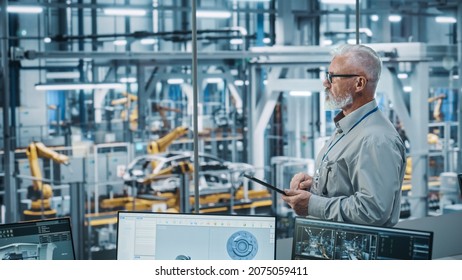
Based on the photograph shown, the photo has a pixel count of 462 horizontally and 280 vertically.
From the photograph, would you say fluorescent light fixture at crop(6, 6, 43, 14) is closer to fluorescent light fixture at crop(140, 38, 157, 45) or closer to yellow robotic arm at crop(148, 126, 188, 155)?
yellow robotic arm at crop(148, 126, 188, 155)

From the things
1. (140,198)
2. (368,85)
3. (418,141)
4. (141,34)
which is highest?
(141,34)

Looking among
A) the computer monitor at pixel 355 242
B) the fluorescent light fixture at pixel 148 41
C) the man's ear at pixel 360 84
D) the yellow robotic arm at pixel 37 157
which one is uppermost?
the fluorescent light fixture at pixel 148 41

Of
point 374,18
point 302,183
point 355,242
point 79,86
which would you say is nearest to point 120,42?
point 79,86

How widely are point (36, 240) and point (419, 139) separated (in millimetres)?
9505

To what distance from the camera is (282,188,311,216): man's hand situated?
2459mm

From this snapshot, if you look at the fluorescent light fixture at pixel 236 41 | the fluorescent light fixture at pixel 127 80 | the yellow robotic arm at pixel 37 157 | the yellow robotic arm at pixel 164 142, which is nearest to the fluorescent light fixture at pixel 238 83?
the fluorescent light fixture at pixel 236 41

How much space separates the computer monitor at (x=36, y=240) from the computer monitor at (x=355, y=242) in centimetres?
63

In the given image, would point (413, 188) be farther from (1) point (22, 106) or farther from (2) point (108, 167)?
(1) point (22, 106)

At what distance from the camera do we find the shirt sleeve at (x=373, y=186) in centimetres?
230

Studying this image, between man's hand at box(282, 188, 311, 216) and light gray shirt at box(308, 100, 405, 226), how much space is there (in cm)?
2

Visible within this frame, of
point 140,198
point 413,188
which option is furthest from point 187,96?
point 413,188

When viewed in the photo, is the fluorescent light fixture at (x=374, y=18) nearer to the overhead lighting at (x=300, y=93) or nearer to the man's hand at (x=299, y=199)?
the overhead lighting at (x=300, y=93)

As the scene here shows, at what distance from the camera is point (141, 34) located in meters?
13.6
